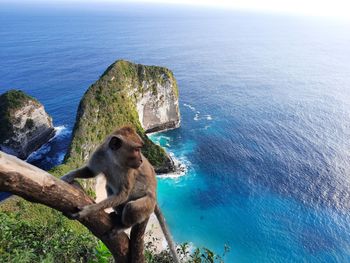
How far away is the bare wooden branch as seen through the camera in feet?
21.6

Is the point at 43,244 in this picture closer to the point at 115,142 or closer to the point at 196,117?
the point at 115,142

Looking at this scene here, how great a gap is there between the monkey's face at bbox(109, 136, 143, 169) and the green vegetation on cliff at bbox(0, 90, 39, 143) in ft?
191

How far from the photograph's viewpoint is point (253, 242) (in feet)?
153

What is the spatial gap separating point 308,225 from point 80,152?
34.5m

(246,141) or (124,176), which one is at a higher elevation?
(124,176)

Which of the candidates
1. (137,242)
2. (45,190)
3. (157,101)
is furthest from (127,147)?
(157,101)

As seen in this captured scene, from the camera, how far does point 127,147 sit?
8688 mm

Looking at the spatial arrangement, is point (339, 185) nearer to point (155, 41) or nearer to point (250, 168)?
point (250, 168)

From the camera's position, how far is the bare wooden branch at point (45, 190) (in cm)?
657

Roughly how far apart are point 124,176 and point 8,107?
61.1m

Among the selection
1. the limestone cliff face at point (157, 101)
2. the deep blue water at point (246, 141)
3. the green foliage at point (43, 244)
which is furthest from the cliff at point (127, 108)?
the green foliage at point (43, 244)

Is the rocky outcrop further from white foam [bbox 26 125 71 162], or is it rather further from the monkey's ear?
the monkey's ear

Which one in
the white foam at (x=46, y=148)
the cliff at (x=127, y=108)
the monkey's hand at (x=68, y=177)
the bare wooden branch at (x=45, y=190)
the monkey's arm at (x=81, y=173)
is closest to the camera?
the bare wooden branch at (x=45, y=190)

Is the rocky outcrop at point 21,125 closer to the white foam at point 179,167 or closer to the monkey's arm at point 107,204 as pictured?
the white foam at point 179,167
